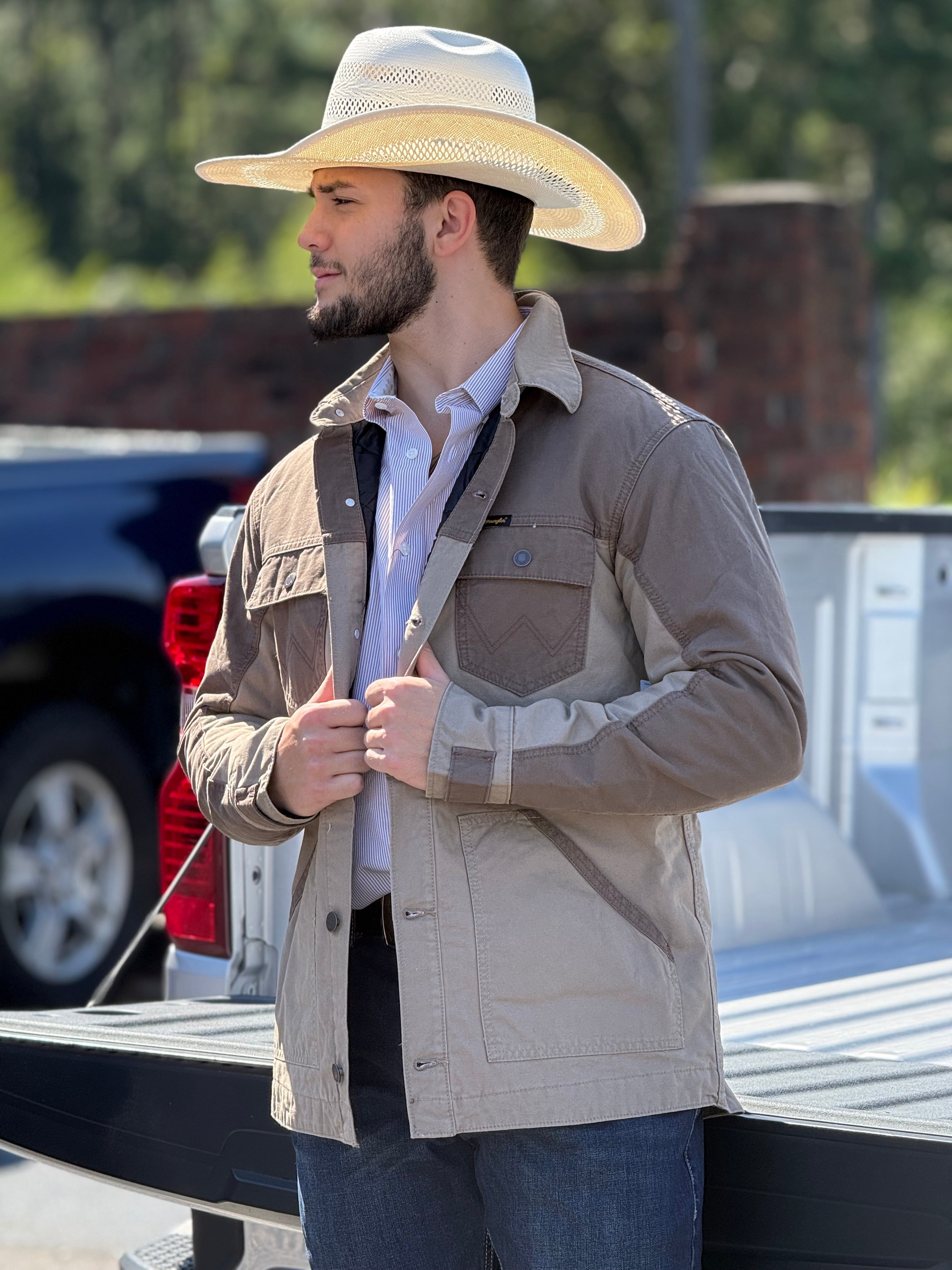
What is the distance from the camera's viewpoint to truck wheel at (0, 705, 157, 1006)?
5.43 m

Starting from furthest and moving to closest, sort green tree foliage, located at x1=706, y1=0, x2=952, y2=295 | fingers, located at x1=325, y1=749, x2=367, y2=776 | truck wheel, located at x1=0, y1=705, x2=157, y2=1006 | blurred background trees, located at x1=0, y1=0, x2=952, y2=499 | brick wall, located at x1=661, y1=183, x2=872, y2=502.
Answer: blurred background trees, located at x1=0, y1=0, x2=952, y2=499
green tree foliage, located at x1=706, y1=0, x2=952, y2=295
brick wall, located at x1=661, y1=183, x2=872, y2=502
truck wheel, located at x1=0, y1=705, x2=157, y2=1006
fingers, located at x1=325, y1=749, x2=367, y2=776

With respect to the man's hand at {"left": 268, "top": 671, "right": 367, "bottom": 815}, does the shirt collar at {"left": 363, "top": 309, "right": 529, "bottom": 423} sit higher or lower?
higher

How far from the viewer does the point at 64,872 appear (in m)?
5.57

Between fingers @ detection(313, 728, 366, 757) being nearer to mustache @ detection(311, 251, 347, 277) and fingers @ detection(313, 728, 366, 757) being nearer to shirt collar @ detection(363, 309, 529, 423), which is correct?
shirt collar @ detection(363, 309, 529, 423)

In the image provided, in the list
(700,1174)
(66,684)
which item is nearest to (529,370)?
(700,1174)

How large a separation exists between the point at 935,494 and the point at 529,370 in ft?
30.8

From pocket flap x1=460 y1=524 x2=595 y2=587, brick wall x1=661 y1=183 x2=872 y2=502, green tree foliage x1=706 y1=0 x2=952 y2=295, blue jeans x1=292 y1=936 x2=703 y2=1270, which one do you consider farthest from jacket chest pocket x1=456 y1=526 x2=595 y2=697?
green tree foliage x1=706 y1=0 x2=952 y2=295

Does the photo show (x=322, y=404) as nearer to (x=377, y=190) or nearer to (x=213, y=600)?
(x=377, y=190)

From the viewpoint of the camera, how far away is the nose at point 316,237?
89.5 inches

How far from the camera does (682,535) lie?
2074 mm

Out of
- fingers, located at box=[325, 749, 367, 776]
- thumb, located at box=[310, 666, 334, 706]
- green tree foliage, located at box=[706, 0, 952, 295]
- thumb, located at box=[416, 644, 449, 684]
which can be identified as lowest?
fingers, located at box=[325, 749, 367, 776]

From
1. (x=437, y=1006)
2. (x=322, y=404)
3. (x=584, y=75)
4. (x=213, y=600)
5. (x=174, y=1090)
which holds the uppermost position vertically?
(x=584, y=75)

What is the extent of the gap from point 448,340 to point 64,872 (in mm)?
3641

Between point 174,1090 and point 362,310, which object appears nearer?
point 362,310
